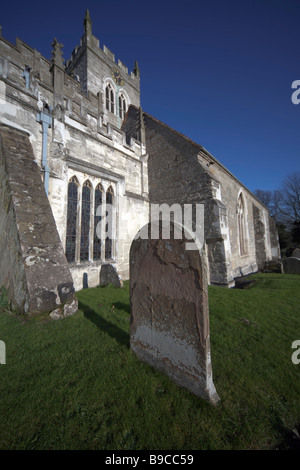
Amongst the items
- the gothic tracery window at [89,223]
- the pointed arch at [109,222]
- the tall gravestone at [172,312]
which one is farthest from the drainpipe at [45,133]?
the tall gravestone at [172,312]

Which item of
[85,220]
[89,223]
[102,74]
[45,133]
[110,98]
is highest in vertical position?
[102,74]

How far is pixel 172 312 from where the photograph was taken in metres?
2.22

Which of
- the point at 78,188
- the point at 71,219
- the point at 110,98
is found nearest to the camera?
the point at 71,219

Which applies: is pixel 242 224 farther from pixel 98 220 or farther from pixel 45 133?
pixel 45 133

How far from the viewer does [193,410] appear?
1754 millimetres

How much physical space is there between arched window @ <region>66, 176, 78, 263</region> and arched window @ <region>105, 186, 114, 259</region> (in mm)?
1468

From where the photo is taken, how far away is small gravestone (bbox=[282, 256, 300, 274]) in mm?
9328

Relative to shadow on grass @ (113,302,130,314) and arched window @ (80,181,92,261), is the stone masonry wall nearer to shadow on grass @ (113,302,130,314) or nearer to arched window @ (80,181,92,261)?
shadow on grass @ (113,302,130,314)

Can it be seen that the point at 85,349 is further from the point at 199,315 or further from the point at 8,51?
the point at 8,51

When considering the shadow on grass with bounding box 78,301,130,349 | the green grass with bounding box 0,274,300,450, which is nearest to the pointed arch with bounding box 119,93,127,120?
the shadow on grass with bounding box 78,301,130,349

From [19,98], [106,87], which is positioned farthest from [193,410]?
[106,87]

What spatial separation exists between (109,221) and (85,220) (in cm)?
117

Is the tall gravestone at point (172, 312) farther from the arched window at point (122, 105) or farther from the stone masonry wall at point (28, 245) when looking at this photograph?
the arched window at point (122, 105)

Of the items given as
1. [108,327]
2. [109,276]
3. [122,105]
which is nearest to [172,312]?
[108,327]
